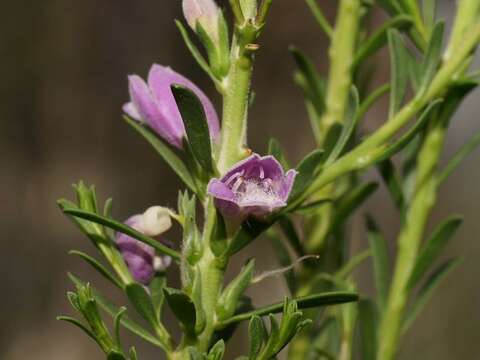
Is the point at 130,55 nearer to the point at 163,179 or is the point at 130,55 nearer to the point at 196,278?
the point at 163,179

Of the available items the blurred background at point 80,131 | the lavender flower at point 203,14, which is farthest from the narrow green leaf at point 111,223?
the blurred background at point 80,131

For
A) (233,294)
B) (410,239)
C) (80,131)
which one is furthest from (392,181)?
(80,131)

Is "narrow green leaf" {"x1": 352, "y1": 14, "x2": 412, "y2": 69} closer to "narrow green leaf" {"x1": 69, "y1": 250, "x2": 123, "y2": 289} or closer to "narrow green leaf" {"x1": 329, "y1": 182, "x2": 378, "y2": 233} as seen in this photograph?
"narrow green leaf" {"x1": 329, "y1": 182, "x2": 378, "y2": 233}

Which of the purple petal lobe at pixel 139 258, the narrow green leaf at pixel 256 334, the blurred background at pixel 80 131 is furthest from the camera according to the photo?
the blurred background at pixel 80 131

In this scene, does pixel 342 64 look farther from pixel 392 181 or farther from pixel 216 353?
pixel 216 353

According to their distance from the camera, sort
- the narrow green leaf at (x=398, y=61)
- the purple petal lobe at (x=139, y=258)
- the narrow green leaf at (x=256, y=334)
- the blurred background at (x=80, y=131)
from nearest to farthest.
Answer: the narrow green leaf at (x=256, y=334) → the purple petal lobe at (x=139, y=258) → the narrow green leaf at (x=398, y=61) → the blurred background at (x=80, y=131)

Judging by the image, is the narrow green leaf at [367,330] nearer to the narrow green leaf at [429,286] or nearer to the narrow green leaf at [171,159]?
the narrow green leaf at [429,286]

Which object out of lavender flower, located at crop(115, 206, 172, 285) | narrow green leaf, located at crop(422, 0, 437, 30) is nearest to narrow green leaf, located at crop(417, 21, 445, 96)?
narrow green leaf, located at crop(422, 0, 437, 30)
